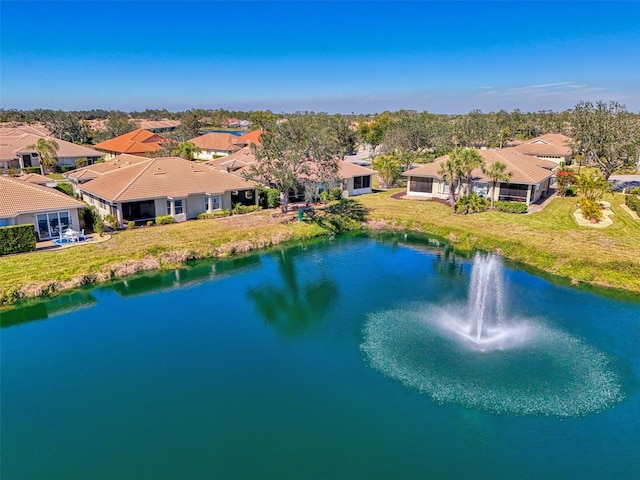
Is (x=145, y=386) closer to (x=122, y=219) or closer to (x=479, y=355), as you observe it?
(x=479, y=355)

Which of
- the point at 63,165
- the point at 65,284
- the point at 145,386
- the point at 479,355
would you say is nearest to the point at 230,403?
the point at 145,386

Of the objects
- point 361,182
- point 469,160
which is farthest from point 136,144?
point 469,160

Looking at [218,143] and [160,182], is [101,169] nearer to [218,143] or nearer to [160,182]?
[160,182]

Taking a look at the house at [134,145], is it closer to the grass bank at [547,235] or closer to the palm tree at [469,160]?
the grass bank at [547,235]

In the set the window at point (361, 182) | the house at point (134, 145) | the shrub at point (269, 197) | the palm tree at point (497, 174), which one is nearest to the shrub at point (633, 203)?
the palm tree at point (497, 174)

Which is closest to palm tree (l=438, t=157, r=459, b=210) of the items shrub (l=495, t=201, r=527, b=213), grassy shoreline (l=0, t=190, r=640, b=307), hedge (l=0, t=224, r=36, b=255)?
grassy shoreline (l=0, t=190, r=640, b=307)

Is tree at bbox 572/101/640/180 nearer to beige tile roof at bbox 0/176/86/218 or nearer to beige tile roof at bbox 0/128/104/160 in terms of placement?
beige tile roof at bbox 0/176/86/218
